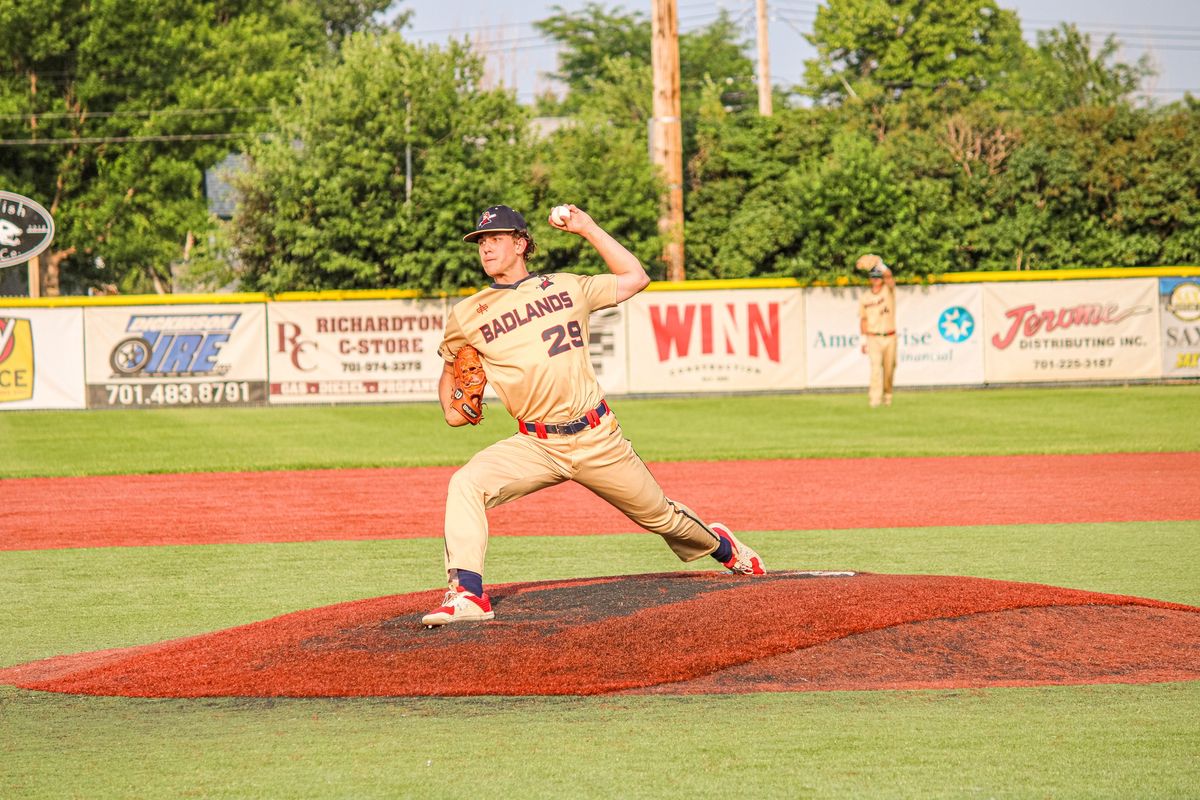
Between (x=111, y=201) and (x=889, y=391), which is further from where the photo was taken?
(x=111, y=201)

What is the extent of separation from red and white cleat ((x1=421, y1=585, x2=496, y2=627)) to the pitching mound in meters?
0.05

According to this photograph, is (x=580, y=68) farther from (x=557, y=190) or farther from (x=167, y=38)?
(x=557, y=190)

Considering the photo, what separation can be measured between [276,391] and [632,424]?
25.8 feet

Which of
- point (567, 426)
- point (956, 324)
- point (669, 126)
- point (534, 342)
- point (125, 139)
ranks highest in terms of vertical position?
point (125, 139)

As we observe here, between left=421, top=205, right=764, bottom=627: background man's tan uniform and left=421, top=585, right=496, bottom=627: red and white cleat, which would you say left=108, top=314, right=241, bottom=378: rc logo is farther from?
left=421, top=585, right=496, bottom=627: red and white cleat

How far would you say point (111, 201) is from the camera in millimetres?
44000

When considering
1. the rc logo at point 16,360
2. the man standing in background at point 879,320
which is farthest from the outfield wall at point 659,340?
the man standing in background at point 879,320

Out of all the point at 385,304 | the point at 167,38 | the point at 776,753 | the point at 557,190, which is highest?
the point at 167,38

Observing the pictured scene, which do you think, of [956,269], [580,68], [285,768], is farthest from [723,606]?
[580,68]

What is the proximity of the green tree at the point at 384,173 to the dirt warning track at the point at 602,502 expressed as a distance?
13.2m

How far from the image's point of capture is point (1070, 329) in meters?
27.3

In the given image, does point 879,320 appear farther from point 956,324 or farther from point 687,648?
point 687,648

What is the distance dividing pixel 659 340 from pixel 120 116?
25080mm

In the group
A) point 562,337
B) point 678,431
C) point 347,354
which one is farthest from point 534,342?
point 347,354
